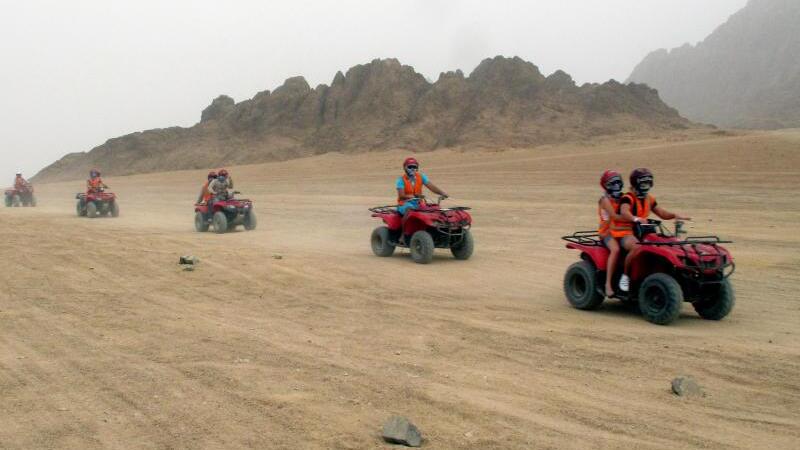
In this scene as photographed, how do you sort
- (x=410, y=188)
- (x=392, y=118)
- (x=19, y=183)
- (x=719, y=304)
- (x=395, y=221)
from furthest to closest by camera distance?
1. (x=392, y=118)
2. (x=19, y=183)
3. (x=395, y=221)
4. (x=410, y=188)
5. (x=719, y=304)

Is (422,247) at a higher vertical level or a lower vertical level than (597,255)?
lower

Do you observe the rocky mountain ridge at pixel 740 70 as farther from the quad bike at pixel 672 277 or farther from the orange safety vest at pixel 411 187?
the quad bike at pixel 672 277

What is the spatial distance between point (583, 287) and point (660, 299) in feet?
4.06

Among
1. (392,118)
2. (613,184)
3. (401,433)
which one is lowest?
(401,433)

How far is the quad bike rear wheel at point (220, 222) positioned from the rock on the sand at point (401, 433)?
52.5ft

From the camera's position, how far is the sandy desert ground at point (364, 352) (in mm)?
5434

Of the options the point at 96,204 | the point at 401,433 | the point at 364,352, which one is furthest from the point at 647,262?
the point at 96,204

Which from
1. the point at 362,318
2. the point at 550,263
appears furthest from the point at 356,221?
the point at 362,318

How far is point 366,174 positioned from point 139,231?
24.2 m

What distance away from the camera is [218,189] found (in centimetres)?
2122

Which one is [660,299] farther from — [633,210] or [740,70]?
[740,70]

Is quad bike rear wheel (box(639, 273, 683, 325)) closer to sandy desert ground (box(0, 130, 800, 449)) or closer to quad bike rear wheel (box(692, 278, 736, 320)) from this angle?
sandy desert ground (box(0, 130, 800, 449))

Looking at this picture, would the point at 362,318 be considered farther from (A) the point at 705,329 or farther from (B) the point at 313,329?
(A) the point at 705,329

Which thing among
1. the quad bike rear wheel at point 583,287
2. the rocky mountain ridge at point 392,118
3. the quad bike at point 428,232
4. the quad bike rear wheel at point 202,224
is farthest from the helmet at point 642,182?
the rocky mountain ridge at point 392,118
